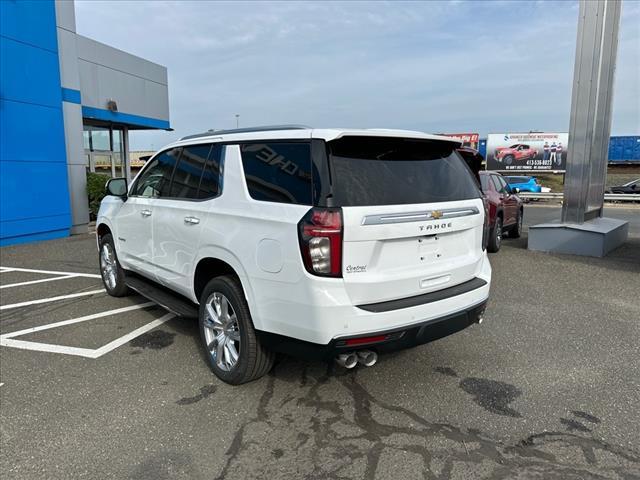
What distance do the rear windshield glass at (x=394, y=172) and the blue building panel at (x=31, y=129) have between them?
10.5 metres

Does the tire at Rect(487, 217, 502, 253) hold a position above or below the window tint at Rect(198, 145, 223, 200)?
below

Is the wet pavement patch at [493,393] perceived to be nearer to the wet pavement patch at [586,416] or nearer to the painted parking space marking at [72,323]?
the wet pavement patch at [586,416]

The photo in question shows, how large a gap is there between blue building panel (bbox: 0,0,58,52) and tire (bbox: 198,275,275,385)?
10.4 m

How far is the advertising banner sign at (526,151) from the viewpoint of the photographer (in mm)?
39062

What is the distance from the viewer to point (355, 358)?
3.07 metres

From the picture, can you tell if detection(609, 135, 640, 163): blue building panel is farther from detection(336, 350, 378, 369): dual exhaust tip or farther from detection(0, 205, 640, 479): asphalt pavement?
detection(336, 350, 378, 369): dual exhaust tip

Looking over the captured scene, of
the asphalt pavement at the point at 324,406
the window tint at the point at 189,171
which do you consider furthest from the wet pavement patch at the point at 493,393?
the window tint at the point at 189,171

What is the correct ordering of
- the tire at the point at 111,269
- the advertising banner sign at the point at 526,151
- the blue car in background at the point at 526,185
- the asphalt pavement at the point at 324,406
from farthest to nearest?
the advertising banner sign at the point at 526,151 < the blue car in background at the point at 526,185 < the tire at the point at 111,269 < the asphalt pavement at the point at 324,406

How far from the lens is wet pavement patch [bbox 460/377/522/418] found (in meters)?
3.33

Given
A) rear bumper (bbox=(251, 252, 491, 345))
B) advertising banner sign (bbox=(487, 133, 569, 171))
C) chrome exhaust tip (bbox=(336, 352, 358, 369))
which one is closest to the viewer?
rear bumper (bbox=(251, 252, 491, 345))

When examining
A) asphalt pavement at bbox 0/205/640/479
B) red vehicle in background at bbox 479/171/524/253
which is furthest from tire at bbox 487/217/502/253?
asphalt pavement at bbox 0/205/640/479

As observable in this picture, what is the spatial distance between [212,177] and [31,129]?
982 cm

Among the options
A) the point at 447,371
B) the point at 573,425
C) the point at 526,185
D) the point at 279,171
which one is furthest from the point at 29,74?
the point at 526,185

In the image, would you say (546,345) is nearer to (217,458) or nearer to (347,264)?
(347,264)
